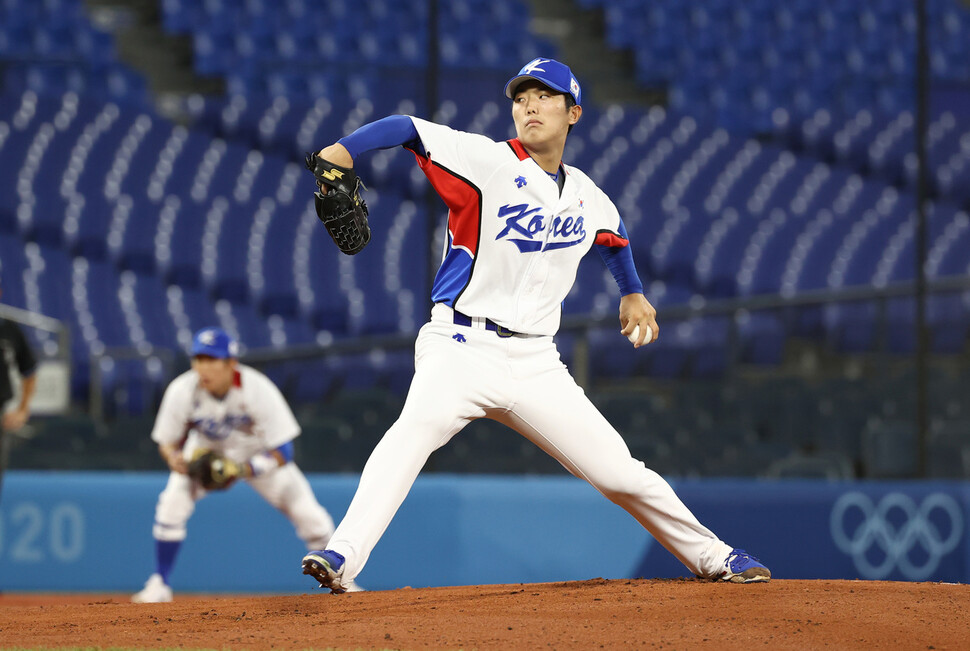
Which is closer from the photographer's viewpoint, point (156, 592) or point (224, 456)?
point (156, 592)

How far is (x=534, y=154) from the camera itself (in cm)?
390

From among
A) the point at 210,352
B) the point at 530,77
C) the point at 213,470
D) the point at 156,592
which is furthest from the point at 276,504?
the point at 530,77

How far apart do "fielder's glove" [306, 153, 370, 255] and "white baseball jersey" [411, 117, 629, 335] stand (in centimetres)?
37

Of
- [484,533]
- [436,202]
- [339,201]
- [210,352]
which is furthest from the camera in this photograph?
[436,202]

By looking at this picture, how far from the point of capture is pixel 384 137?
11.7 feet

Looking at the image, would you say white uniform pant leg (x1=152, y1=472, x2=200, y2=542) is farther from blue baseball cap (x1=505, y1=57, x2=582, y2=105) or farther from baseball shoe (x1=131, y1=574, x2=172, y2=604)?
blue baseball cap (x1=505, y1=57, x2=582, y2=105)

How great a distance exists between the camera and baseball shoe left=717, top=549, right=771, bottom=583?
4070mm

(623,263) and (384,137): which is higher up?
(384,137)

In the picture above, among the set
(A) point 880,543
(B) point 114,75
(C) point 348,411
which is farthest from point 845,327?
(B) point 114,75

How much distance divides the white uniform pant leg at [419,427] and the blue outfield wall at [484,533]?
3582 millimetres

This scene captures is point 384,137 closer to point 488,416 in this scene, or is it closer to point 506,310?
point 506,310

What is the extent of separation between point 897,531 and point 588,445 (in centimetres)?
384

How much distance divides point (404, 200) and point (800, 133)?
17.3 feet

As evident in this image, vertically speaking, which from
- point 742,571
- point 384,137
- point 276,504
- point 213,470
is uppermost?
point 384,137
